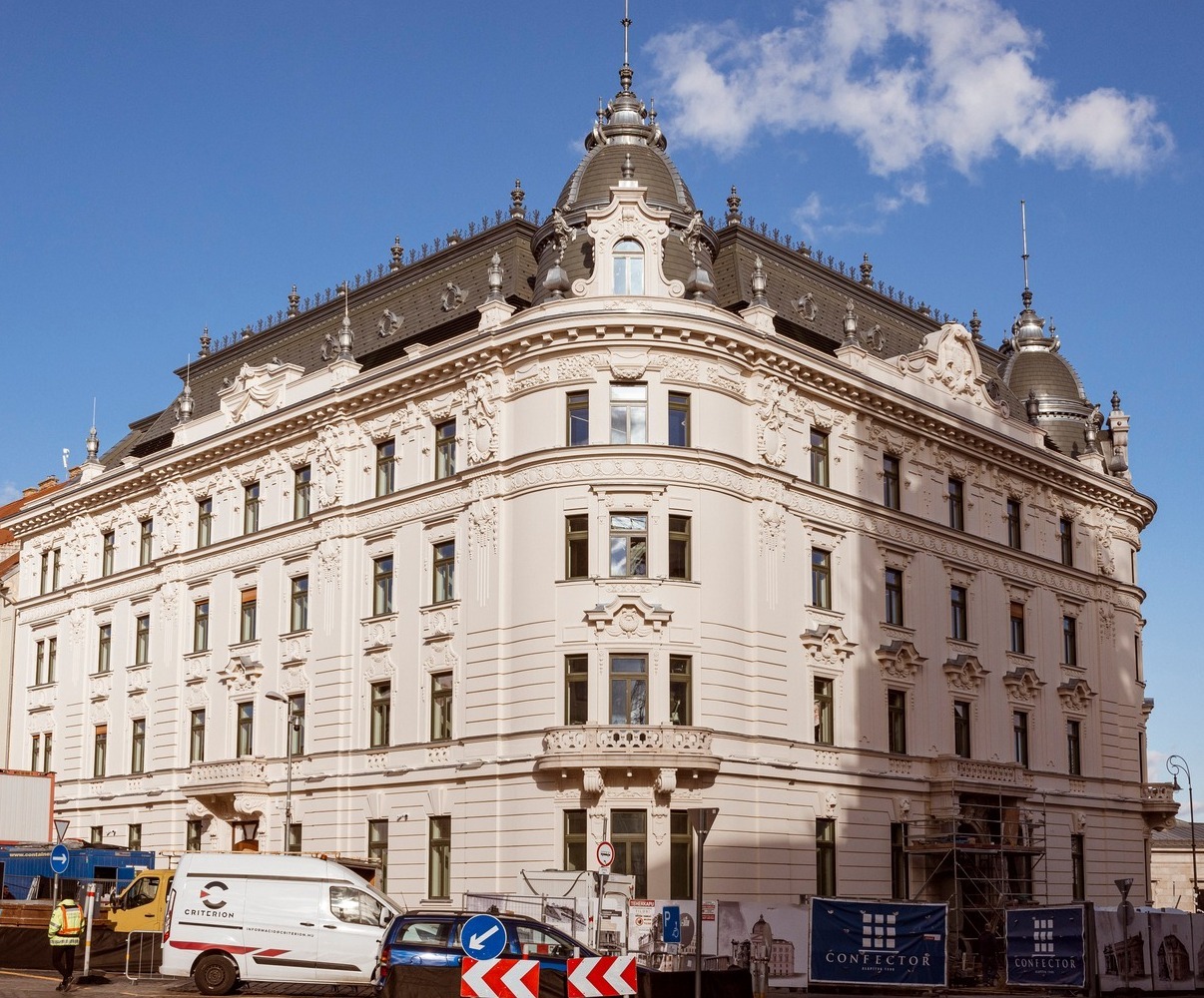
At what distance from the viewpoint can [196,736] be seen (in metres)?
55.2

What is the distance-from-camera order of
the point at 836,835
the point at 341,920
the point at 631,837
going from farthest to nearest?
the point at 836,835 → the point at 631,837 → the point at 341,920

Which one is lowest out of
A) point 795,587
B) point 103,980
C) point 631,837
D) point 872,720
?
point 103,980

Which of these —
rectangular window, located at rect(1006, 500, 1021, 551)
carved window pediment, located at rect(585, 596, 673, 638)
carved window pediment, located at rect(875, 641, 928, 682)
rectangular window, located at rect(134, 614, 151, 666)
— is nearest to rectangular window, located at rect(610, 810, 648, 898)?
carved window pediment, located at rect(585, 596, 673, 638)

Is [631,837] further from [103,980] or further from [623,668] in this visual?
[103,980]

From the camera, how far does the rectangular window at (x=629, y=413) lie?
147 ft

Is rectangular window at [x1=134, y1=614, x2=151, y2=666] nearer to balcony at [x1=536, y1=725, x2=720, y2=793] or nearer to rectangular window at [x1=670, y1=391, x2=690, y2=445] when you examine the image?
balcony at [x1=536, y1=725, x2=720, y2=793]

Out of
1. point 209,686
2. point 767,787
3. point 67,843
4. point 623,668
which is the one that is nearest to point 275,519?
point 209,686

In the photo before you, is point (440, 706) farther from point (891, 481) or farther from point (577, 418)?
point (891, 481)

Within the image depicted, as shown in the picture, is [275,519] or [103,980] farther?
[275,519]

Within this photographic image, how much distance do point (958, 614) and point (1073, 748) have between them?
801 centimetres

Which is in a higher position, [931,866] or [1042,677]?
[1042,677]

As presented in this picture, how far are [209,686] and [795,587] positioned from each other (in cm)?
2010

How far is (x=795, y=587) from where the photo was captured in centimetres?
4734

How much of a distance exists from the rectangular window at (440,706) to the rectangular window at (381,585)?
3.36m
